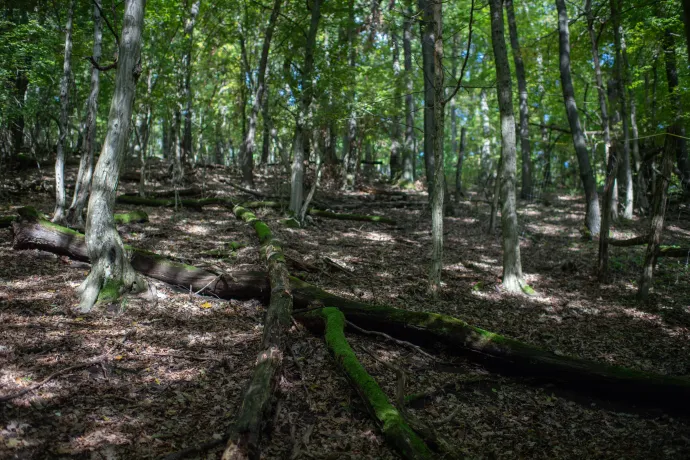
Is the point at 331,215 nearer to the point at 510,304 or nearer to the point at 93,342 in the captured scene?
the point at 510,304

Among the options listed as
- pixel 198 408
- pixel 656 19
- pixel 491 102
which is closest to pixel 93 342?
pixel 198 408

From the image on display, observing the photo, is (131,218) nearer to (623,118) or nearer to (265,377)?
(265,377)

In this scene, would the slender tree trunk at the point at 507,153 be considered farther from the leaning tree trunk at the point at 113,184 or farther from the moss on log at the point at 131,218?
the moss on log at the point at 131,218

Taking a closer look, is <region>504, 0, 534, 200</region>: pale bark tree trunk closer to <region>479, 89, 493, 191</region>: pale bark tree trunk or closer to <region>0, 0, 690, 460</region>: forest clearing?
<region>0, 0, 690, 460</region>: forest clearing

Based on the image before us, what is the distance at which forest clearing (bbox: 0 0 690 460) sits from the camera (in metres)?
4.13

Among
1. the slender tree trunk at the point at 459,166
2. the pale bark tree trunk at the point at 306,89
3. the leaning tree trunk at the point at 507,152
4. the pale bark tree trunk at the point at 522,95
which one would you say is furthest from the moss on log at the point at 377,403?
the pale bark tree trunk at the point at 522,95

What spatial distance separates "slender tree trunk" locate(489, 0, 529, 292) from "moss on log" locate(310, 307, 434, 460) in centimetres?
476

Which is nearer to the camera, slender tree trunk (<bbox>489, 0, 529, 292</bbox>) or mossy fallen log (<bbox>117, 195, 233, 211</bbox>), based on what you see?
slender tree trunk (<bbox>489, 0, 529, 292</bbox>)

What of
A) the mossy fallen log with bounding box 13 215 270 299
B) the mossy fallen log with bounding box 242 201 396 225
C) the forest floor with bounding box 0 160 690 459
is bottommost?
the forest floor with bounding box 0 160 690 459

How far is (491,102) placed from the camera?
28844 mm

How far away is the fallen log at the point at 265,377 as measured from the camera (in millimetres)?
3434

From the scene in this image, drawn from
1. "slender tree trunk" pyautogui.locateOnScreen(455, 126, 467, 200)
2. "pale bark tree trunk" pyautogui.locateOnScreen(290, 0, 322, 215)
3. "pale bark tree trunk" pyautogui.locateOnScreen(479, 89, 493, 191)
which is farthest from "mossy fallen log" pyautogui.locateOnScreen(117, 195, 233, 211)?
"pale bark tree trunk" pyautogui.locateOnScreen(479, 89, 493, 191)

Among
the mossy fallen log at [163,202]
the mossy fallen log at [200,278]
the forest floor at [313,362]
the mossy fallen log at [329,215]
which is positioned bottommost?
the forest floor at [313,362]

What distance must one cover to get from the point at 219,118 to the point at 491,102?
17.4 meters
